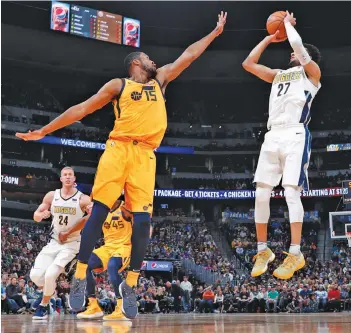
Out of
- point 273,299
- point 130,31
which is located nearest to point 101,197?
point 273,299

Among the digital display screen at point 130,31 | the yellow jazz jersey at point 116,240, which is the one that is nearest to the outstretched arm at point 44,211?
the yellow jazz jersey at point 116,240

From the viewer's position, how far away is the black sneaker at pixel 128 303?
5094 mm

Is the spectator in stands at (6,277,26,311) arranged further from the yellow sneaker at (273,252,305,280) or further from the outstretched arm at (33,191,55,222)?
the yellow sneaker at (273,252,305,280)

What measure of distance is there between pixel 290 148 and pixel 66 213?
9.94 feet

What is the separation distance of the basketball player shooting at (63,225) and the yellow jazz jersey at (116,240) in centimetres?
40

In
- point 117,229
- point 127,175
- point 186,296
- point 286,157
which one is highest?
point 286,157

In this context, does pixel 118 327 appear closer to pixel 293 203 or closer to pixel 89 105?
pixel 89 105

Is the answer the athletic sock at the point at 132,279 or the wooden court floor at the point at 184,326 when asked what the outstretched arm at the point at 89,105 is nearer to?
the athletic sock at the point at 132,279

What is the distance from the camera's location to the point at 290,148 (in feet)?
19.9

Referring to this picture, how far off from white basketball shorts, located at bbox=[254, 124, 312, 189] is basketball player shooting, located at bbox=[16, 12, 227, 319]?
4.39 ft

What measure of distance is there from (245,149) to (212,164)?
87.6 inches

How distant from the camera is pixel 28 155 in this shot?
30.7 metres

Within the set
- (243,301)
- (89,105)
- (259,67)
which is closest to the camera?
(89,105)

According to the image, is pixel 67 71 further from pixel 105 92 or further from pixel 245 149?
pixel 105 92
